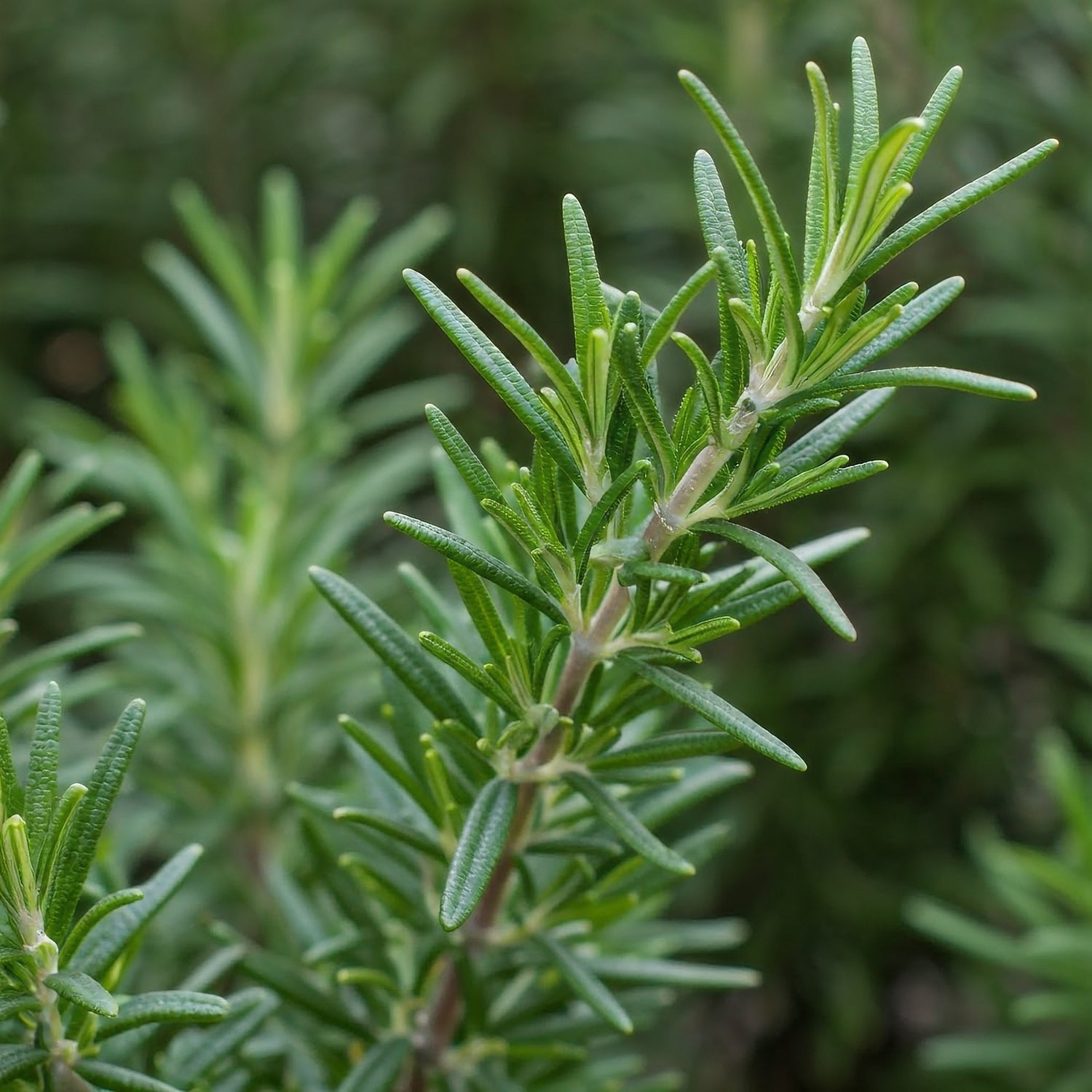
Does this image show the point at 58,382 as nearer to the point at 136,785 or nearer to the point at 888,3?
the point at 136,785

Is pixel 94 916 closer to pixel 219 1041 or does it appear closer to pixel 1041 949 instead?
pixel 219 1041

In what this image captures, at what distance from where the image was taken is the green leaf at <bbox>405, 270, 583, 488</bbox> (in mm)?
421

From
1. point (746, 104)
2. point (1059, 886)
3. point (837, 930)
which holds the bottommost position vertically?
point (837, 930)

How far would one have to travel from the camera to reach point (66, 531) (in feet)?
1.92

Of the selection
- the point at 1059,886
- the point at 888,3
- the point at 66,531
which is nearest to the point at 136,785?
the point at 66,531

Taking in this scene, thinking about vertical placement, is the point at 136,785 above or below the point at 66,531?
below

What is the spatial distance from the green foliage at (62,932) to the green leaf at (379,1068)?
112 millimetres

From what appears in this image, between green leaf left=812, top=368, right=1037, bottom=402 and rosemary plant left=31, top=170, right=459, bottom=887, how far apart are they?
0.48 metres

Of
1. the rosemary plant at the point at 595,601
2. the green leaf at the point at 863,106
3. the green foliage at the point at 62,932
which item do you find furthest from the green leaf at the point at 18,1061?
the green leaf at the point at 863,106

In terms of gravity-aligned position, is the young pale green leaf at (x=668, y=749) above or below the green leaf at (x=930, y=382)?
below

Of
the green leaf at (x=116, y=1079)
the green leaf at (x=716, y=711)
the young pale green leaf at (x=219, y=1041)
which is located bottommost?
the young pale green leaf at (x=219, y=1041)

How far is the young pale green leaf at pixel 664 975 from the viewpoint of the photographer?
577mm

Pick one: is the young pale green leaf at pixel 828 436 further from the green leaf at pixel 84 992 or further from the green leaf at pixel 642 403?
the green leaf at pixel 84 992

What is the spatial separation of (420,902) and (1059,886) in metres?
0.49
